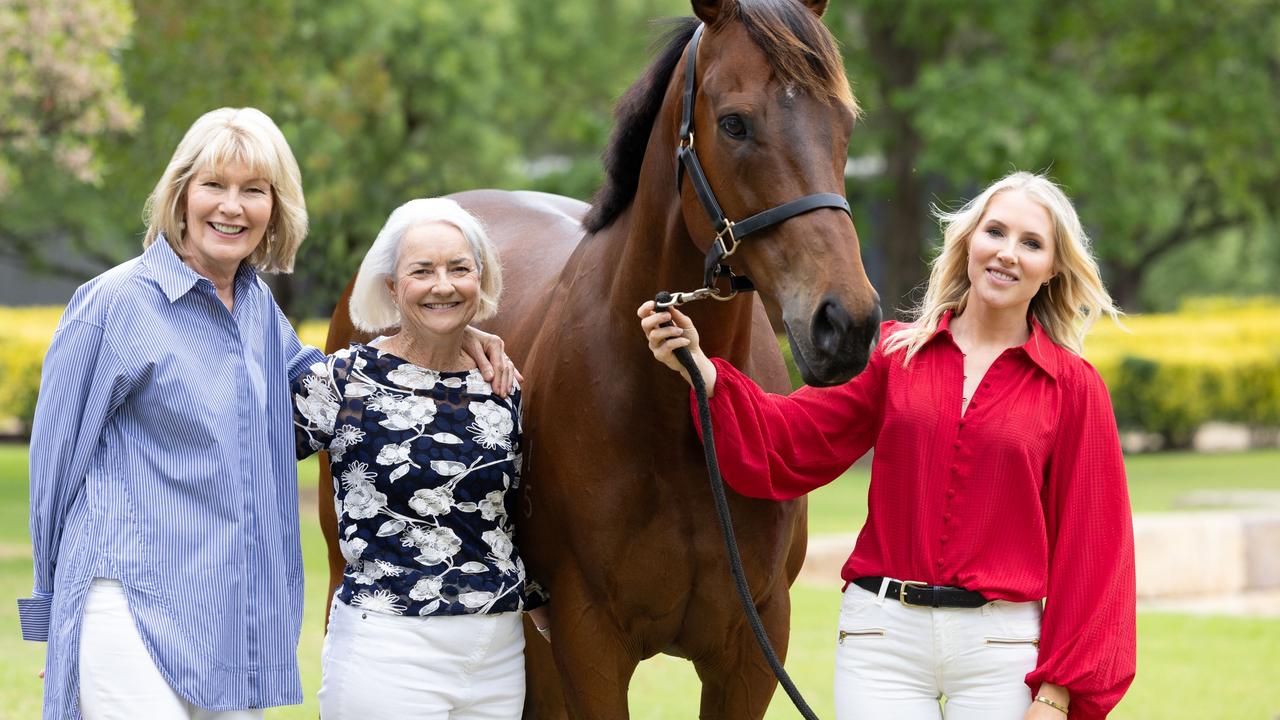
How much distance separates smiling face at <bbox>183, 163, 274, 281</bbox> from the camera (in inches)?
108

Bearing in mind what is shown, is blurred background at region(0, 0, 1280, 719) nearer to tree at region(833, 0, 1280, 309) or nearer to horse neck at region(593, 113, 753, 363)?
tree at region(833, 0, 1280, 309)

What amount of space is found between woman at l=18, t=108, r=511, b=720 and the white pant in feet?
0.37

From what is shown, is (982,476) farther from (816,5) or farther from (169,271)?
(169,271)

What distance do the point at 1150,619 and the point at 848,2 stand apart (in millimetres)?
9489

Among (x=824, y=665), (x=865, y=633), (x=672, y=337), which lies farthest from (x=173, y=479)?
(x=824, y=665)

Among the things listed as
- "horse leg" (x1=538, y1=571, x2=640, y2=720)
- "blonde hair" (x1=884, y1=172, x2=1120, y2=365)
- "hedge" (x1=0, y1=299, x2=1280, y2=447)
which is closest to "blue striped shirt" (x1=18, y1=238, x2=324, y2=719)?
"horse leg" (x1=538, y1=571, x2=640, y2=720)

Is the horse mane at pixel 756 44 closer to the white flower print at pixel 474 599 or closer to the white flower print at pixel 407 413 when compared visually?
the white flower print at pixel 407 413

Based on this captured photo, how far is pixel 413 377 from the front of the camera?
9.80 feet

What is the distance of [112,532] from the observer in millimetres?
2611

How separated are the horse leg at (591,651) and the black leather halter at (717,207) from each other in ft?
2.75

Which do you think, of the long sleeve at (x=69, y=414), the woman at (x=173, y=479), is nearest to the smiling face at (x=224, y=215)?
the woman at (x=173, y=479)

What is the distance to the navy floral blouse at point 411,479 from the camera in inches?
114

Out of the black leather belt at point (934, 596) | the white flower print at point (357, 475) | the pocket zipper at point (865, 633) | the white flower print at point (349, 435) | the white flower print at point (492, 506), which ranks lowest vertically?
the pocket zipper at point (865, 633)

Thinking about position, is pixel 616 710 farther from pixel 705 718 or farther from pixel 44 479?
pixel 44 479
